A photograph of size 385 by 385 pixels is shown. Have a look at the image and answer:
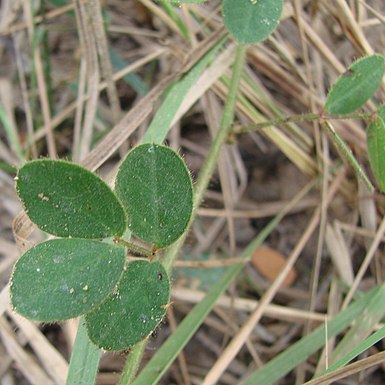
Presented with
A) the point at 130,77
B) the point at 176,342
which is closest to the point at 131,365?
the point at 176,342

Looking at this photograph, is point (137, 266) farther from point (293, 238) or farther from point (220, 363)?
point (293, 238)

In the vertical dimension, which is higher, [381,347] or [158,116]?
[158,116]

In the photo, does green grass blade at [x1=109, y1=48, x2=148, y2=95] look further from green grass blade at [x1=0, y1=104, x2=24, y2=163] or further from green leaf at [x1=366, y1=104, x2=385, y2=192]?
green leaf at [x1=366, y1=104, x2=385, y2=192]

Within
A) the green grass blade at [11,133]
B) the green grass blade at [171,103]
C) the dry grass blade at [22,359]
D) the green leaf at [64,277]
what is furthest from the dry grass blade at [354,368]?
the green grass blade at [11,133]

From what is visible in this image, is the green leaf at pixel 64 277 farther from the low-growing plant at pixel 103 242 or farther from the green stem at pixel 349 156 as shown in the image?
the green stem at pixel 349 156

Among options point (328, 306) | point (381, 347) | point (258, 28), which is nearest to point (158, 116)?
point (258, 28)

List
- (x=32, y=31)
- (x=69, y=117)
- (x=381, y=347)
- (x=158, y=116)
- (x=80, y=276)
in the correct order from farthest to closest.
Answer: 1. (x=69, y=117)
2. (x=32, y=31)
3. (x=381, y=347)
4. (x=158, y=116)
5. (x=80, y=276)

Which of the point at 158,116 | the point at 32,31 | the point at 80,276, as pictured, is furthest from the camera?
the point at 32,31
